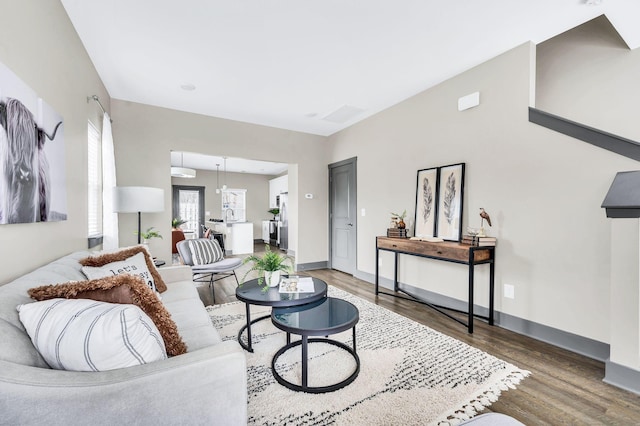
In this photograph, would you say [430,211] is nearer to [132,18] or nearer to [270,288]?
[270,288]

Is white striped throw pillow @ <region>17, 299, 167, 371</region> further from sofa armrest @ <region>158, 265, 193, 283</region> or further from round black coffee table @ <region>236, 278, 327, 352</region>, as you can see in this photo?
sofa armrest @ <region>158, 265, 193, 283</region>

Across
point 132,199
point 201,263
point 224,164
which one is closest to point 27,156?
point 132,199

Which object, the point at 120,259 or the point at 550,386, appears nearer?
the point at 550,386

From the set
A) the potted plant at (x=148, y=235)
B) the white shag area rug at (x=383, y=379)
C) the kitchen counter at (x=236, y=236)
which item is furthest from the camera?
the kitchen counter at (x=236, y=236)

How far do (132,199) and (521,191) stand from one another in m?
4.05

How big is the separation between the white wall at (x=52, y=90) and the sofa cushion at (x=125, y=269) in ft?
0.91

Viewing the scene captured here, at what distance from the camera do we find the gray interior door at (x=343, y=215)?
16.5ft

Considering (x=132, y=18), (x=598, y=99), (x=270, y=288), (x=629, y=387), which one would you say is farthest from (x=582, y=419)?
(x=132, y=18)

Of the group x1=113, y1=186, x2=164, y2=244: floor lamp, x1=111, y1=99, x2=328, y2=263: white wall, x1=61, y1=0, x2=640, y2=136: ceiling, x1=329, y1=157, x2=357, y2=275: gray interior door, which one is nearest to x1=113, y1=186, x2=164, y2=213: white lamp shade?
x1=113, y1=186, x2=164, y2=244: floor lamp

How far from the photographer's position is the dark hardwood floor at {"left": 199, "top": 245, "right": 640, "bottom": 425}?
1593 mm

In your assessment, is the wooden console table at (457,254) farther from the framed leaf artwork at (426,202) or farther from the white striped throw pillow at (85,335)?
the white striped throw pillow at (85,335)

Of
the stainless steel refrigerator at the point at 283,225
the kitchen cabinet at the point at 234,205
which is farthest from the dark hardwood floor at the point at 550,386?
the kitchen cabinet at the point at 234,205

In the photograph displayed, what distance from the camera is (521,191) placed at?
268cm

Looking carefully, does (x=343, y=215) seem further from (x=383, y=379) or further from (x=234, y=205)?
(x=234, y=205)
